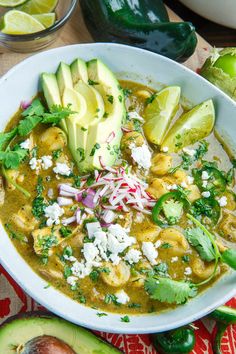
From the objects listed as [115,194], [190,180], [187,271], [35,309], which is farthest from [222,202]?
[35,309]

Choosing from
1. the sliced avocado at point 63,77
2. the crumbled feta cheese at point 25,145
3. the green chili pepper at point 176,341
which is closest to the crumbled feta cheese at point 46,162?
the crumbled feta cheese at point 25,145

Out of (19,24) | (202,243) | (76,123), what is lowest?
(202,243)

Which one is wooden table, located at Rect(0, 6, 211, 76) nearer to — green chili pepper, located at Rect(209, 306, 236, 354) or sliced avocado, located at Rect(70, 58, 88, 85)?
sliced avocado, located at Rect(70, 58, 88, 85)

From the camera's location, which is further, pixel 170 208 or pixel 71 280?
pixel 170 208

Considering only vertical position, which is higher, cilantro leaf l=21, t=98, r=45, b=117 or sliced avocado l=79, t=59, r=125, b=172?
cilantro leaf l=21, t=98, r=45, b=117

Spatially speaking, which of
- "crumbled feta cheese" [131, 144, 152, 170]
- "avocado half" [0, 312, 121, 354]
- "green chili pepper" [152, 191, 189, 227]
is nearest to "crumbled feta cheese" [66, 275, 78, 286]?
"avocado half" [0, 312, 121, 354]

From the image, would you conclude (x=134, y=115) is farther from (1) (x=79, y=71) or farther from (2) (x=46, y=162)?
(2) (x=46, y=162)
